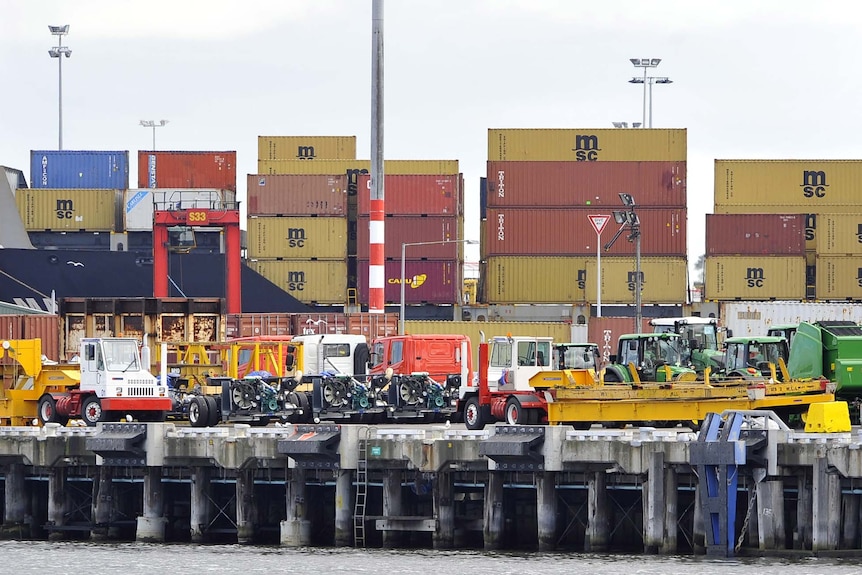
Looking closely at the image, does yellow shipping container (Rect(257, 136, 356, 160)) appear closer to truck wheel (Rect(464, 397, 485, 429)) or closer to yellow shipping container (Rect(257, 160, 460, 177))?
yellow shipping container (Rect(257, 160, 460, 177))

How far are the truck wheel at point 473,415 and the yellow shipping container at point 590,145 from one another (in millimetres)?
37935

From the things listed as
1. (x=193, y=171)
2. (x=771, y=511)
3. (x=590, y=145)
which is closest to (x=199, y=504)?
(x=771, y=511)

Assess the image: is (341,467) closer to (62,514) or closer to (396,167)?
(62,514)

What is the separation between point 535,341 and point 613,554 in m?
8.22

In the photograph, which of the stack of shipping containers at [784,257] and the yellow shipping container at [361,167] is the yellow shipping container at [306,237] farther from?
the stack of shipping containers at [784,257]

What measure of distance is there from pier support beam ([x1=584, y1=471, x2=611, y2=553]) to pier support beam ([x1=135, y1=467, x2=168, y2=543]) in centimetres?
947

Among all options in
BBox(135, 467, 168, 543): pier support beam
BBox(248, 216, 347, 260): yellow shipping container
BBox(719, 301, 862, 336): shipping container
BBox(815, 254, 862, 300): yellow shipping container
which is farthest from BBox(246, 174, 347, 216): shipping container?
BBox(135, 467, 168, 543): pier support beam

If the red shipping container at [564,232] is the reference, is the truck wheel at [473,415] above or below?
below

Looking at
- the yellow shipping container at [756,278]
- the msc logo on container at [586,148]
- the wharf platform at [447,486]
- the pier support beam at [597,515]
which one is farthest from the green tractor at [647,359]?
the msc logo on container at [586,148]

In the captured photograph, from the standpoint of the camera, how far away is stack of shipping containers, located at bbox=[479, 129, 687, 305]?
7531 cm

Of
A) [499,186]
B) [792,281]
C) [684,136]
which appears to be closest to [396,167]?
[499,186]

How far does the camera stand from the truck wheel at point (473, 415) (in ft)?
130

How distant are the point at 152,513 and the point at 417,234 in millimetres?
41519

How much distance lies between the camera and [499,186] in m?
75.9
